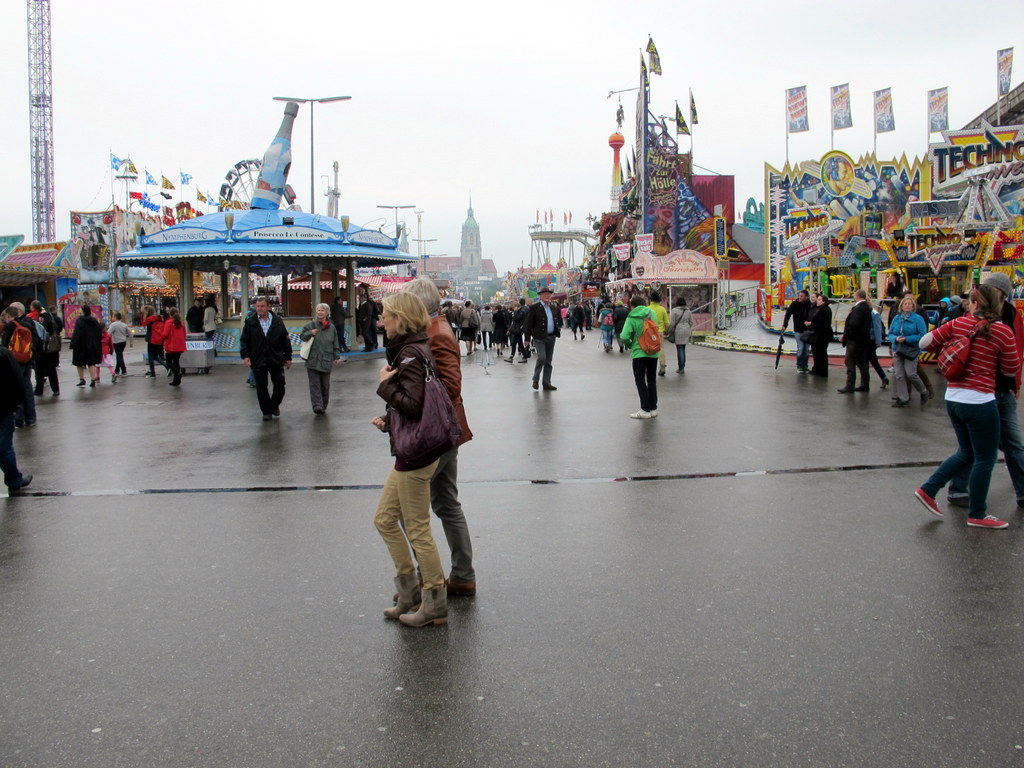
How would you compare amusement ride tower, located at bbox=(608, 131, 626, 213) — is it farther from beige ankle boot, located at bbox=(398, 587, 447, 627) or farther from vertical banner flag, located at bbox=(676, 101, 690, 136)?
beige ankle boot, located at bbox=(398, 587, 447, 627)

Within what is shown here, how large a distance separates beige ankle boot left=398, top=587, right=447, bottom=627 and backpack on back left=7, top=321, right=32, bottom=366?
7871 millimetres

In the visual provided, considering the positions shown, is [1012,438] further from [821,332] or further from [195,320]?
[195,320]

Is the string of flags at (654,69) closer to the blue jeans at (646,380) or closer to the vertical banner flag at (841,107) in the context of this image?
the vertical banner flag at (841,107)

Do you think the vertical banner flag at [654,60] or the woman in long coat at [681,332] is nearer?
the woman in long coat at [681,332]

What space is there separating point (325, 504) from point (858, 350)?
31.9ft

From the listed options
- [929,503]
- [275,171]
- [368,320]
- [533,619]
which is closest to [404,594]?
[533,619]

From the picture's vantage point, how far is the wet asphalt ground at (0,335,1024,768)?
3221mm

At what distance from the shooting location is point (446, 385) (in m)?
Answer: 4.53

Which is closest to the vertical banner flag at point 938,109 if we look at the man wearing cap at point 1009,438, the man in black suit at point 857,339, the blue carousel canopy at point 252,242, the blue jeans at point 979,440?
the blue carousel canopy at point 252,242

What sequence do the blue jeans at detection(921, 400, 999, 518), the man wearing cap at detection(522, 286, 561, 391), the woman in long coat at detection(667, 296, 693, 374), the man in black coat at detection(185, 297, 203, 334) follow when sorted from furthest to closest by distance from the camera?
the man in black coat at detection(185, 297, 203, 334) < the woman in long coat at detection(667, 296, 693, 374) < the man wearing cap at detection(522, 286, 561, 391) < the blue jeans at detection(921, 400, 999, 518)

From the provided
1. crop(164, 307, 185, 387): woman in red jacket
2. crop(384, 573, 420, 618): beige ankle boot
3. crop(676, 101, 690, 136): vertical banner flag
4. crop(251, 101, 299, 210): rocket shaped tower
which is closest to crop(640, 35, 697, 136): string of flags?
crop(676, 101, 690, 136): vertical banner flag

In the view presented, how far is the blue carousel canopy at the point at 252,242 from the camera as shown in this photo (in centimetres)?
2297

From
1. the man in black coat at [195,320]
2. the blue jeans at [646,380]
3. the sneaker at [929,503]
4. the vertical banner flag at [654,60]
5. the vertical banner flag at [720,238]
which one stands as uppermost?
the vertical banner flag at [654,60]

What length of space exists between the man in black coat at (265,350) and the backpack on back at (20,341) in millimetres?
2470
